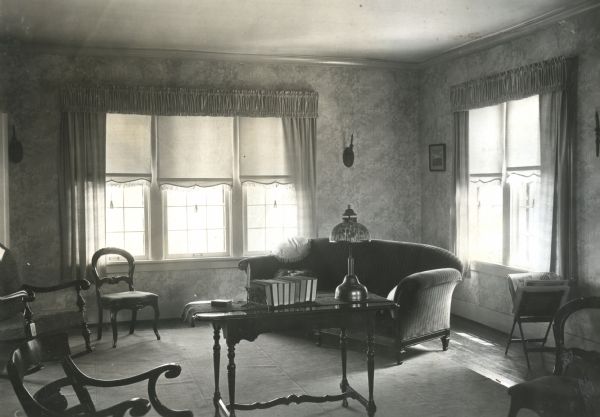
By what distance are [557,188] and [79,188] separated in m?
5.13

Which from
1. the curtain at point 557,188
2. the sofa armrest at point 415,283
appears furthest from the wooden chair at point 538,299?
the sofa armrest at point 415,283

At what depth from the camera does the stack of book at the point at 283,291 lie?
418 cm

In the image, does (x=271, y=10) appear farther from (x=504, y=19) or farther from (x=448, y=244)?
(x=448, y=244)

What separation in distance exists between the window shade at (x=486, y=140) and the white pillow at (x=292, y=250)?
2.21m

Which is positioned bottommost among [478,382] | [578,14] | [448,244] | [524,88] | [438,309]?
[478,382]

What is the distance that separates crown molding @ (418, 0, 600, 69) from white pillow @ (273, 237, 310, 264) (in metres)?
2.95

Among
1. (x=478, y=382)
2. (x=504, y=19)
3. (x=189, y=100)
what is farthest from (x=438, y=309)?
(x=189, y=100)

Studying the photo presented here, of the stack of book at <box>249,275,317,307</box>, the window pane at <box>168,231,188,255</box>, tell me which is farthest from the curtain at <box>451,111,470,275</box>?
the stack of book at <box>249,275,317,307</box>

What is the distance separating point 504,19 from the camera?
6.06 metres

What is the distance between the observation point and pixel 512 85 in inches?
254

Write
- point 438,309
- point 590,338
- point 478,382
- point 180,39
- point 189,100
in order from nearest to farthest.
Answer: point 478,382 < point 590,338 < point 438,309 < point 180,39 < point 189,100

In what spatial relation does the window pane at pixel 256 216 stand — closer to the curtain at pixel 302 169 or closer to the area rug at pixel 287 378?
the curtain at pixel 302 169

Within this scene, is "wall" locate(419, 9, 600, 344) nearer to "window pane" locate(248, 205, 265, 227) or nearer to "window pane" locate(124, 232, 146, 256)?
"window pane" locate(248, 205, 265, 227)

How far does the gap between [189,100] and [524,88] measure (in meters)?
3.81
